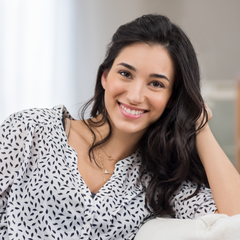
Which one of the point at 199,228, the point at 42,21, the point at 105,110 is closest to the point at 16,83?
the point at 42,21

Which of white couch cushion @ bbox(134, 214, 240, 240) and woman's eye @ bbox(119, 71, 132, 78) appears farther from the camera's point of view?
woman's eye @ bbox(119, 71, 132, 78)

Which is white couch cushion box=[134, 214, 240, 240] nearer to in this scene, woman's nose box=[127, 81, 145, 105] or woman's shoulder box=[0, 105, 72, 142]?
woman's nose box=[127, 81, 145, 105]

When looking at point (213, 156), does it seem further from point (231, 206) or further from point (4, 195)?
point (4, 195)

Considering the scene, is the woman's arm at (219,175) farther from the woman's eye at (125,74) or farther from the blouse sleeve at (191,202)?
the woman's eye at (125,74)

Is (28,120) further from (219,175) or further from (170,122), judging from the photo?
(219,175)

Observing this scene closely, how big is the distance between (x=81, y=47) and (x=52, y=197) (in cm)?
241

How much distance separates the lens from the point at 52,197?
1.18m

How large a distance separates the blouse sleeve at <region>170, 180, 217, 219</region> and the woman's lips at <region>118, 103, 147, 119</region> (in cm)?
36

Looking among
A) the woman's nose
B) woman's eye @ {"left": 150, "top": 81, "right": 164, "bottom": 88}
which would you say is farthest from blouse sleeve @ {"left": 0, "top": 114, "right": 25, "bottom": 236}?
woman's eye @ {"left": 150, "top": 81, "right": 164, "bottom": 88}

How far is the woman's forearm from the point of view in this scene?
1.20 metres

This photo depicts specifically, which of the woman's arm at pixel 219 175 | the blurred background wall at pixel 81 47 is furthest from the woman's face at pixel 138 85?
the blurred background wall at pixel 81 47

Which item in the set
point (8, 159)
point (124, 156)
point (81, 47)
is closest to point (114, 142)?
point (124, 156)

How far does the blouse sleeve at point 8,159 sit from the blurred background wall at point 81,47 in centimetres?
177

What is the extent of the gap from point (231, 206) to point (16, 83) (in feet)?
7.70
